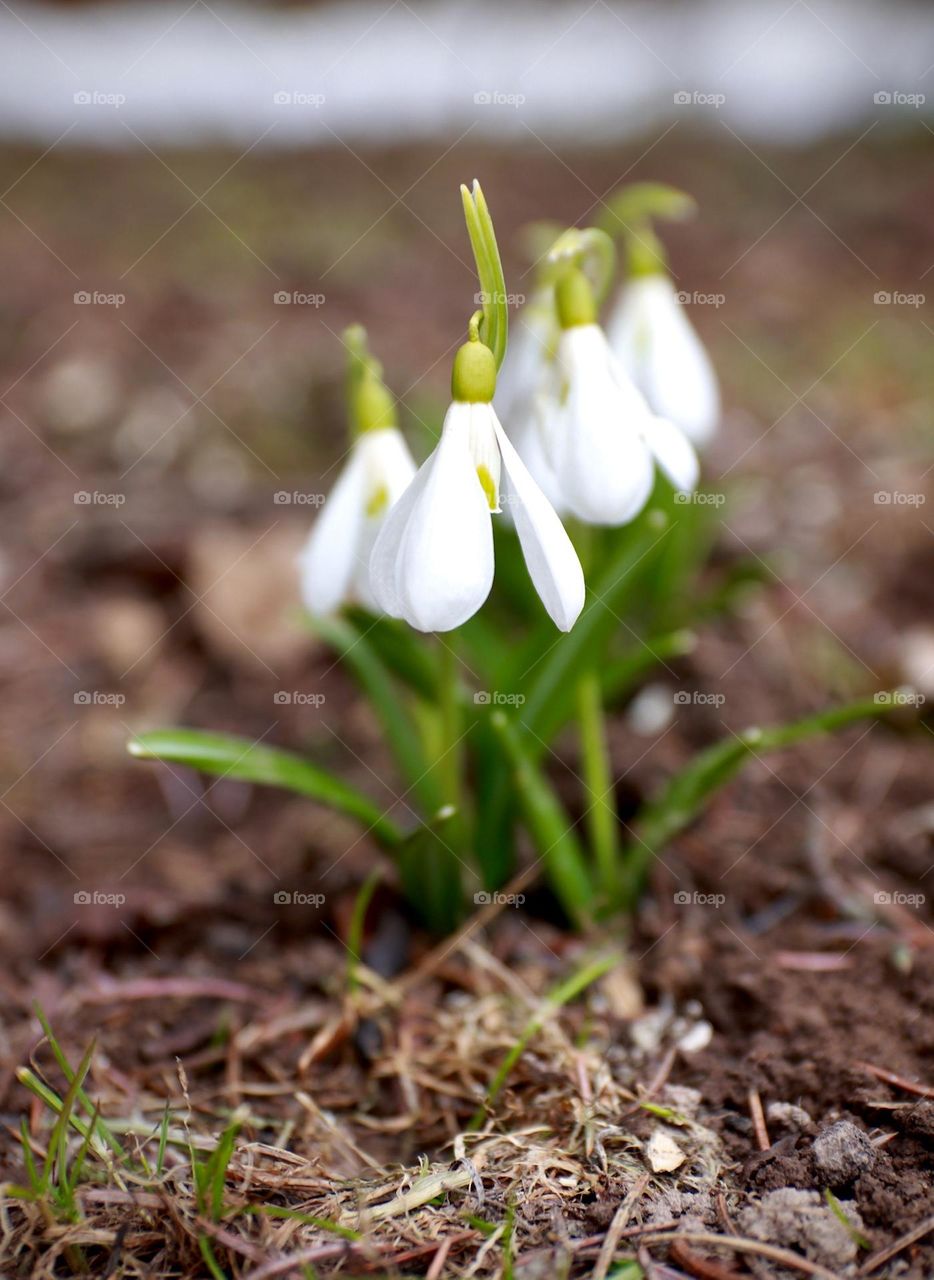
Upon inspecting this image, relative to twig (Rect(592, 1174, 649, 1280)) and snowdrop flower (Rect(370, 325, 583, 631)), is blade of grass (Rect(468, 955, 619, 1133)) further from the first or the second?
snowdrop flower (Rect(370, 325, 583, 631))

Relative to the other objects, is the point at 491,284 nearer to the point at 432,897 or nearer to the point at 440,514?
the point at 440,514

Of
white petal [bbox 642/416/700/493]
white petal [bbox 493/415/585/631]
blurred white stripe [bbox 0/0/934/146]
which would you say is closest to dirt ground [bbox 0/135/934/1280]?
white petal [bbox 493/415/585/631]

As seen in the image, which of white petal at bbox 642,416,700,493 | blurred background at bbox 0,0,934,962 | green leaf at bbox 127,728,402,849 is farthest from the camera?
blurred background at bbox 0,0,934,962

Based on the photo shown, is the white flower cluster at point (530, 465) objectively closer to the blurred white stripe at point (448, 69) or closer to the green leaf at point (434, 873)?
the green leaf at point (434, 873)

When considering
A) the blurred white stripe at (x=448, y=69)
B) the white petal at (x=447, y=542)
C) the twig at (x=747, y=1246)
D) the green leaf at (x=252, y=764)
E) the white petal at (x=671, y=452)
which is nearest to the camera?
the twig at (x=747, y=1246)

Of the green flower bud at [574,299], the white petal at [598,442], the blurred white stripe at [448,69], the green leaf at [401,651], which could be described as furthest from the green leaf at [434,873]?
the blurred white stripe at [448,69]

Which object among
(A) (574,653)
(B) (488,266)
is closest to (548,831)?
(A) (574,653)
